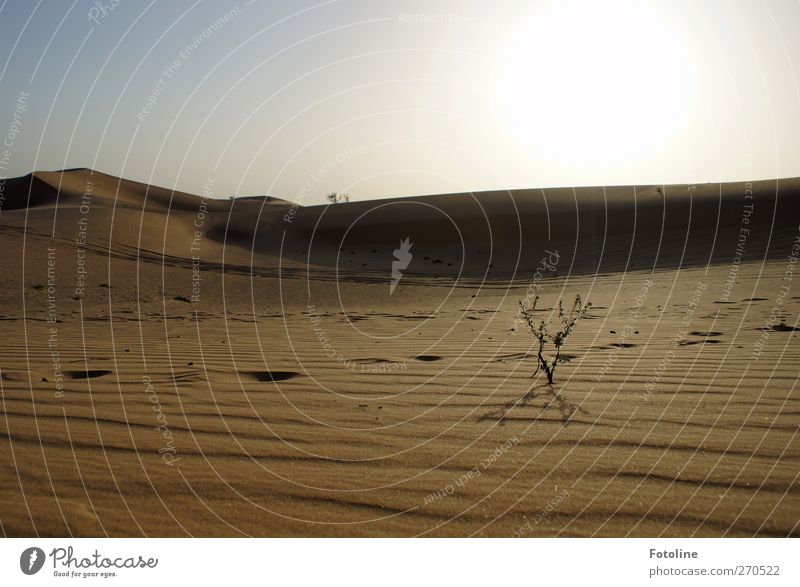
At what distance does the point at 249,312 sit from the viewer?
39.7 feet

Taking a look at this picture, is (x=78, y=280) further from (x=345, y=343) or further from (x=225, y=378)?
(x=225, y=378)

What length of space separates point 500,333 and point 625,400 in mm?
3828

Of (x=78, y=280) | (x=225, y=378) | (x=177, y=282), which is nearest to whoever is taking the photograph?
(x=225, y=378)

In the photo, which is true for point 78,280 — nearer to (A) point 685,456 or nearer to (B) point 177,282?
(B) point 177,282

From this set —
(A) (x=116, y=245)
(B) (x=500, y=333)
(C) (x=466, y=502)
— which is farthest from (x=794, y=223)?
(C) (x=466, y=502)

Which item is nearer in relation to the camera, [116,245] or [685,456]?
[685,456]

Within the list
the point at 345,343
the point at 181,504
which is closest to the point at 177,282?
the point at 345,343

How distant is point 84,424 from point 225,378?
5.04ft

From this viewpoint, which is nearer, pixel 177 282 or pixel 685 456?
pixel 685 456

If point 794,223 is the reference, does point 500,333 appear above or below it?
below

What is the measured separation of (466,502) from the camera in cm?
315

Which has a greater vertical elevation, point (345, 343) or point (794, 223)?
point (794, 223)
